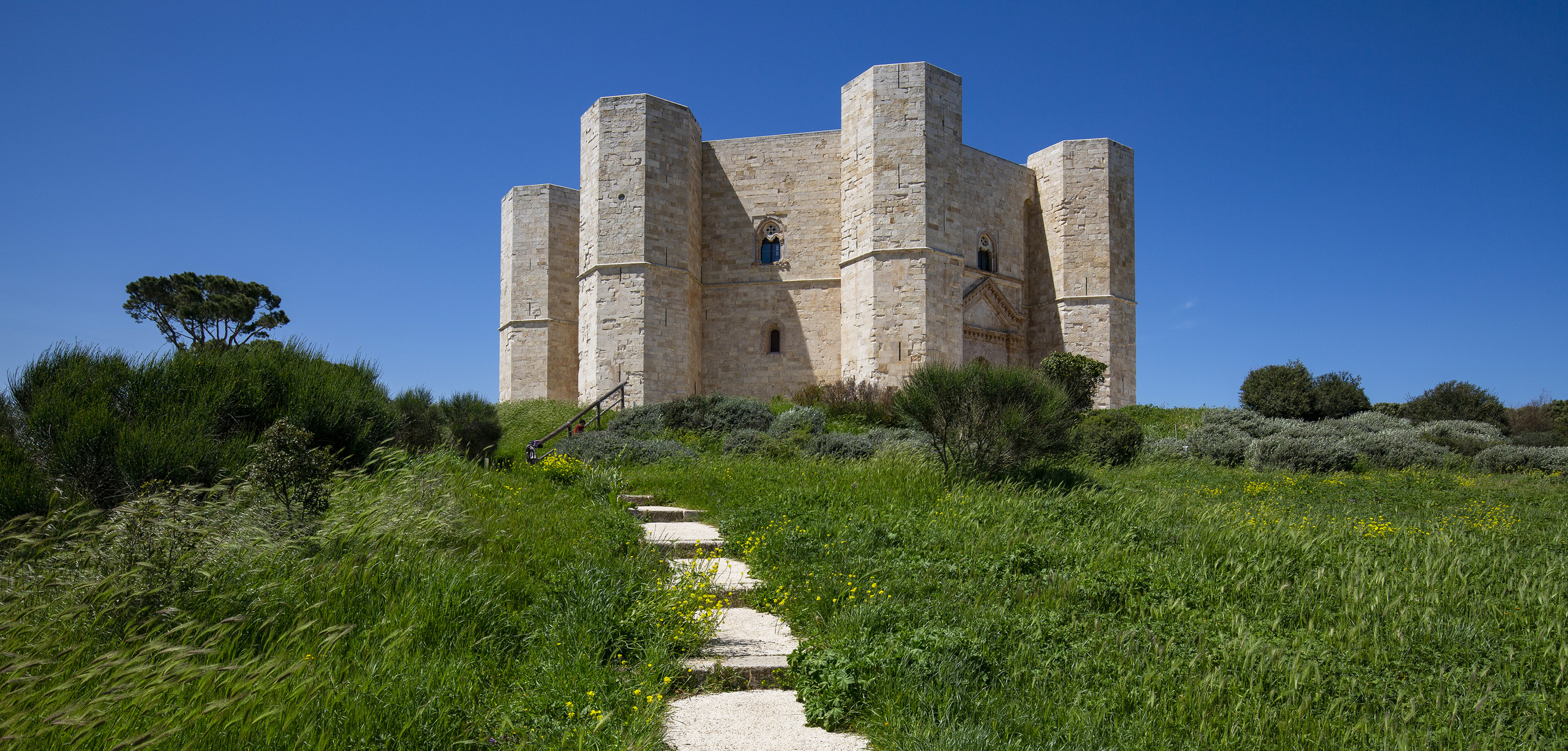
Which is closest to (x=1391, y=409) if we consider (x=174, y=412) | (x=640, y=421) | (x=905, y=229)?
(x=905, y=229)

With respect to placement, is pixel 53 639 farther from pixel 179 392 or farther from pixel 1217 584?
pixel 1217 584

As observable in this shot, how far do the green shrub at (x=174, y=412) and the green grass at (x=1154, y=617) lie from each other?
3757 millimetres

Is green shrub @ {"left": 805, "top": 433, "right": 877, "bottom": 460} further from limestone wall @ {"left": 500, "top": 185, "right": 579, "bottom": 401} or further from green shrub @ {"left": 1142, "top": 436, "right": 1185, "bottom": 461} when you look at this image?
limestone wall @ {"left": 500, "top": 185, "right": 579, "bottom": 401}

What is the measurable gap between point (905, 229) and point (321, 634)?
17693 millimetres

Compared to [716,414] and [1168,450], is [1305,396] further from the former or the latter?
[716,414]

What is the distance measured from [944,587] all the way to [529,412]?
1817 cm

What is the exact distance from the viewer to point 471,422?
15742mm

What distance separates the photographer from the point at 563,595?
4023mm

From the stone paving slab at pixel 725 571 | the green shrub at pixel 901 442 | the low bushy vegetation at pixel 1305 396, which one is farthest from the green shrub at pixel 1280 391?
the stone paving slab at pixel 725 571

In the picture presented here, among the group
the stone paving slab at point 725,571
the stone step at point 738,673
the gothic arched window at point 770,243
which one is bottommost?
the stone step at point 738,673

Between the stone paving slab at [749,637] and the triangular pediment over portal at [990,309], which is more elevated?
the triangular pediment over portal at [990,309]

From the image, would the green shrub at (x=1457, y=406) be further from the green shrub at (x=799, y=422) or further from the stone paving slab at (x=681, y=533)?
the stone paving slab at (x=681, y=533)

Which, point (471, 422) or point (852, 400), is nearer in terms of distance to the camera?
point (471, 422)

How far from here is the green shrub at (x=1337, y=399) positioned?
17688 millimetres
